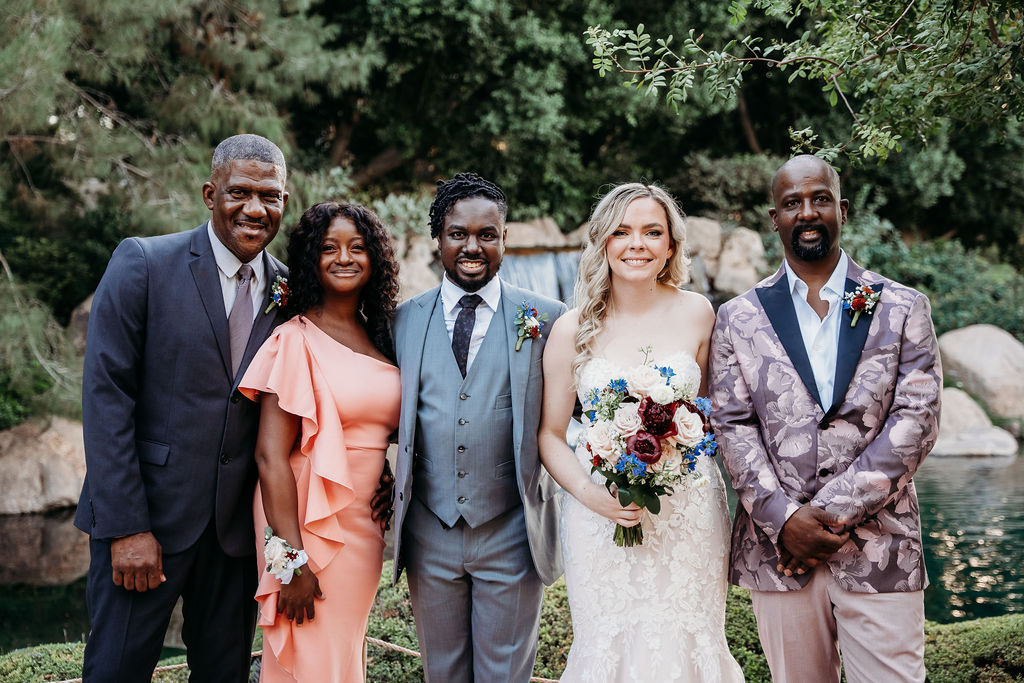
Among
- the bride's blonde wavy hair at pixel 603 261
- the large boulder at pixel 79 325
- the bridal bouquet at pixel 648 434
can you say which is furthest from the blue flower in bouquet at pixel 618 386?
the large boulder at pixel 79 325

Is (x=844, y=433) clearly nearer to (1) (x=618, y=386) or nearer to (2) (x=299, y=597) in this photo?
(1) (x=618, y=386)

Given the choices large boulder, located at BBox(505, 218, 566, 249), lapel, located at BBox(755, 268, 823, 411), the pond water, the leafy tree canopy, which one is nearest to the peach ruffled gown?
lapel, located at BBox(755, 268, 823, 411)

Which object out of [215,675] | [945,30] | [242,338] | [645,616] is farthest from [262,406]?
[945,30]

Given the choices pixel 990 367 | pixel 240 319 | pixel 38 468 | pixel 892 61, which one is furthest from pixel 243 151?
pixel 990 367

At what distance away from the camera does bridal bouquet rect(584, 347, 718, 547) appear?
2832 millimetres

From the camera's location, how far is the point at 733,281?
45.3ft

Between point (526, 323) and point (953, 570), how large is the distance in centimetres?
620

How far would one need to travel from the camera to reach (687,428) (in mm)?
2871

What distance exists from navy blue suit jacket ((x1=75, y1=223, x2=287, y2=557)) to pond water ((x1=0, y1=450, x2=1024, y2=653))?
4.31m

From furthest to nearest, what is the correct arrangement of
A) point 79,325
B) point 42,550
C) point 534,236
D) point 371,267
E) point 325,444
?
point 534,236 < point 79,325 < point 42,550 < point 371,267 < point 325,444

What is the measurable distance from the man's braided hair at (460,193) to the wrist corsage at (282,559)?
4.72 ft

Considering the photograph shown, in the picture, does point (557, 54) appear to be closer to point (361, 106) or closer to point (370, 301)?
point (361, 106)

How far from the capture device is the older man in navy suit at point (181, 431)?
2.97m

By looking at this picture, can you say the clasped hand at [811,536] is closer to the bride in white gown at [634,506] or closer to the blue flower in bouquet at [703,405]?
the bride in white gown at [634,506]
